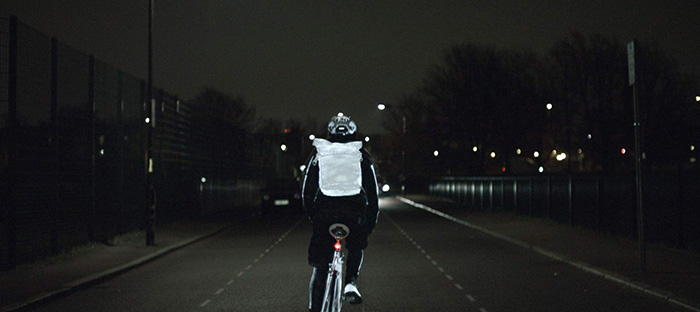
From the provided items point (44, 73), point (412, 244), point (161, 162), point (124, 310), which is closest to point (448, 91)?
point (161, 162)

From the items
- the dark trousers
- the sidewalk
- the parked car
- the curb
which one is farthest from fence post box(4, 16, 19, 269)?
the parked car

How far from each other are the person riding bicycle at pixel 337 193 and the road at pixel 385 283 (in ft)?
12.7

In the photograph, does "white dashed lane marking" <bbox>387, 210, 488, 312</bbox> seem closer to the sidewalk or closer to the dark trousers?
the sidewalk

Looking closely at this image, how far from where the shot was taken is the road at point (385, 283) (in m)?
11.1

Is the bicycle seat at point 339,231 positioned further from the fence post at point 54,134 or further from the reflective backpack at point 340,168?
the fence post at point 54,134

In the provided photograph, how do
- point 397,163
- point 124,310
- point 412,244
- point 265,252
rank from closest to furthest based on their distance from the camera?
point 124,310, point 265,252, point 412,244, point 397,163

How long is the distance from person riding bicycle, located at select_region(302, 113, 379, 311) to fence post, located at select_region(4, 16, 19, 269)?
10.2m

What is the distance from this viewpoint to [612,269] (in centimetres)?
1458

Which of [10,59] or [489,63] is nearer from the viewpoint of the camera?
[10,59]

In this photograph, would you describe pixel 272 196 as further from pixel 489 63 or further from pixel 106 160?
pixel 489 63

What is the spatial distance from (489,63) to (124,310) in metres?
50.7

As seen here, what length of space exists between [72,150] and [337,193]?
14.1 meters

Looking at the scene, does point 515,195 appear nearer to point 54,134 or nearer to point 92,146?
point 92,146

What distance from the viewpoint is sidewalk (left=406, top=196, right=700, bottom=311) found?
11.9 m
